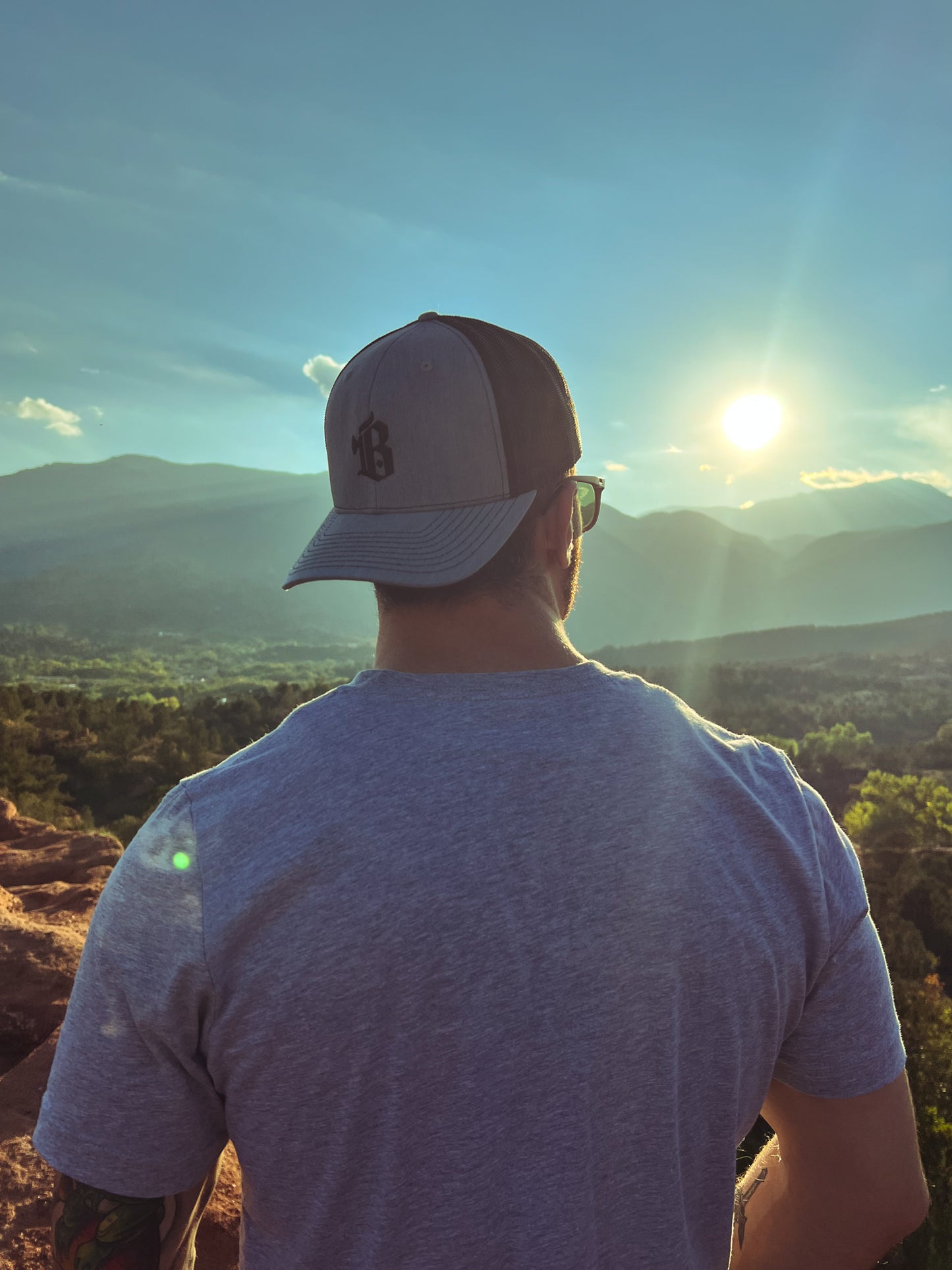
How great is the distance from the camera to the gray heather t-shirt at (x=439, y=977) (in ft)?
3.01

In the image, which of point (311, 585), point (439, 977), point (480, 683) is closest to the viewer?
point (439, 977)

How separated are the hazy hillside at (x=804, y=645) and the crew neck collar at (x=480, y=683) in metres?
59.9

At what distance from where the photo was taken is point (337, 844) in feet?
2.98

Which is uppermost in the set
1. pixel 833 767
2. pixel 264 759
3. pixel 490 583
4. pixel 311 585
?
pixel 311 585

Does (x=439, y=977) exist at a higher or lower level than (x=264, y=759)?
lower

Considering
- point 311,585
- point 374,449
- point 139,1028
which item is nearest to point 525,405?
point 374,449

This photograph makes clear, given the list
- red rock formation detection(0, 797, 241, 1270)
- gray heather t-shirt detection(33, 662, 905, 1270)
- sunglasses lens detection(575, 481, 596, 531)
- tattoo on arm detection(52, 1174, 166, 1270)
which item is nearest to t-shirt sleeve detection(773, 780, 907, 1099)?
gray heather t-shirt detection(33, 662, 905, 1270)

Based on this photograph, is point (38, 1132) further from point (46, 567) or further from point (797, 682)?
point (46, 567)

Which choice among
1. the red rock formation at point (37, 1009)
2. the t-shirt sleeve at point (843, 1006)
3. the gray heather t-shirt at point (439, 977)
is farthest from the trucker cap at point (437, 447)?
the red rock formation at point (37, 1009)

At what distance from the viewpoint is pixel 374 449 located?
53.4 inches

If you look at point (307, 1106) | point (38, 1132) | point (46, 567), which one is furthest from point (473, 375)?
point (46, 567)

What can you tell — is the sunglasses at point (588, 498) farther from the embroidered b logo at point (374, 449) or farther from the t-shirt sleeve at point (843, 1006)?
the t-shirt sleeve at point (843, 1006)

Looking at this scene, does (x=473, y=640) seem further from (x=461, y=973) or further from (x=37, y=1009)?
(x=37, y=1009)

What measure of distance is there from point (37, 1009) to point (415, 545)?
465 cm
